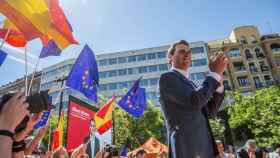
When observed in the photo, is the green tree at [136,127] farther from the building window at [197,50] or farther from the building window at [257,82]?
the building window at [197,50]

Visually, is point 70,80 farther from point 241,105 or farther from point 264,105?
point 241,105

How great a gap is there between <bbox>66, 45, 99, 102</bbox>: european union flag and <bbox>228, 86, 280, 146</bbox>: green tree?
25.1 meters

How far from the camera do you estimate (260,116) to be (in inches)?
1288

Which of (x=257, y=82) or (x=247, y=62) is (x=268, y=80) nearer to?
(x=257, y=82)

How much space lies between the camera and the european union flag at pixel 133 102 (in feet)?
34.5

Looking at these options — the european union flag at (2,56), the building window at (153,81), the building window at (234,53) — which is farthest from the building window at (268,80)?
the european union flag at (2,56)

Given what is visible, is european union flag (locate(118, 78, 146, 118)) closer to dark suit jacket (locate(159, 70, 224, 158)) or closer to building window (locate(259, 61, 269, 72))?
dark suit jacket (locate(159, 70, 224, 158))

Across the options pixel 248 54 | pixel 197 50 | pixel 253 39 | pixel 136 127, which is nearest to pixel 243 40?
pixel 253 39

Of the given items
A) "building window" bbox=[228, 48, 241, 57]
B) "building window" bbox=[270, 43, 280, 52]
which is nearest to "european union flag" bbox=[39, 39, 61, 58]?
"building window" bbox=[228, 48, 241, 57]

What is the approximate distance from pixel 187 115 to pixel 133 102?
29.0 feet

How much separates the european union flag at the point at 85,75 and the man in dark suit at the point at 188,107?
5417 mm

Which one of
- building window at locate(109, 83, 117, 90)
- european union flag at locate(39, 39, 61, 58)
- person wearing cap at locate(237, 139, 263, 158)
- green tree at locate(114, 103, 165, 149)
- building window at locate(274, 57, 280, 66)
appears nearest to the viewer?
european union flag at locate(39, 39, 61, 58)

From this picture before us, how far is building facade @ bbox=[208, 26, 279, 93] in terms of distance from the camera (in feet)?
152

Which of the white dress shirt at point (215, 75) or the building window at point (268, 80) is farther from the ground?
the building window at point (268, 80)
